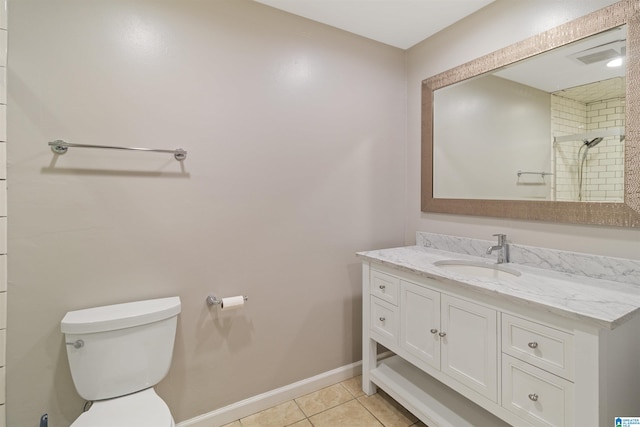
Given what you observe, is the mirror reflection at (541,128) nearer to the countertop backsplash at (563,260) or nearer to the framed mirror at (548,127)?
the framed mirror at (548,127)

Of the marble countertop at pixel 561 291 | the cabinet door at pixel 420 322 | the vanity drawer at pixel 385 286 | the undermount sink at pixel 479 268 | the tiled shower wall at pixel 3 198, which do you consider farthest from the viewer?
the vanity drawer at pixel 385 286

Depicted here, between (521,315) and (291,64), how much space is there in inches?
69.3

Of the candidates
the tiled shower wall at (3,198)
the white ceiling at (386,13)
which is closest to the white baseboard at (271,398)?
the tiled shower wall at (3,198)

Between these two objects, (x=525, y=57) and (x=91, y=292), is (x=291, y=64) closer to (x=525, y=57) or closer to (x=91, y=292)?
(x=525, y=57)

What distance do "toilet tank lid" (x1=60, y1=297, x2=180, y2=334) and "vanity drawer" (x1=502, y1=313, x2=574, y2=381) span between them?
1.44m

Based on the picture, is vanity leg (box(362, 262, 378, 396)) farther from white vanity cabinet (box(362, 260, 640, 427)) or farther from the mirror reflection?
the mirror reflection

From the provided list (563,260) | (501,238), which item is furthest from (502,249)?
(563,260)

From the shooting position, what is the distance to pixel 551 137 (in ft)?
5.11

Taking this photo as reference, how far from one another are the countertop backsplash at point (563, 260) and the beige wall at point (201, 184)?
23.2 inches

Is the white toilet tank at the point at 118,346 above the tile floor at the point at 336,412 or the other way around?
above

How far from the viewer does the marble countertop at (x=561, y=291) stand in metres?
0.98

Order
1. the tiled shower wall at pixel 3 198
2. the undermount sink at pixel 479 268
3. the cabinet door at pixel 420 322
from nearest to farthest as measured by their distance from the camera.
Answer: the tiled shower wall at pixel 3 198 → the cabinet door at pixel 420 322 → the undermount sink at pixel 479 268

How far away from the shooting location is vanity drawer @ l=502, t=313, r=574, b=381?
103 centimetres

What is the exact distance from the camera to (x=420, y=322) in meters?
1.57
